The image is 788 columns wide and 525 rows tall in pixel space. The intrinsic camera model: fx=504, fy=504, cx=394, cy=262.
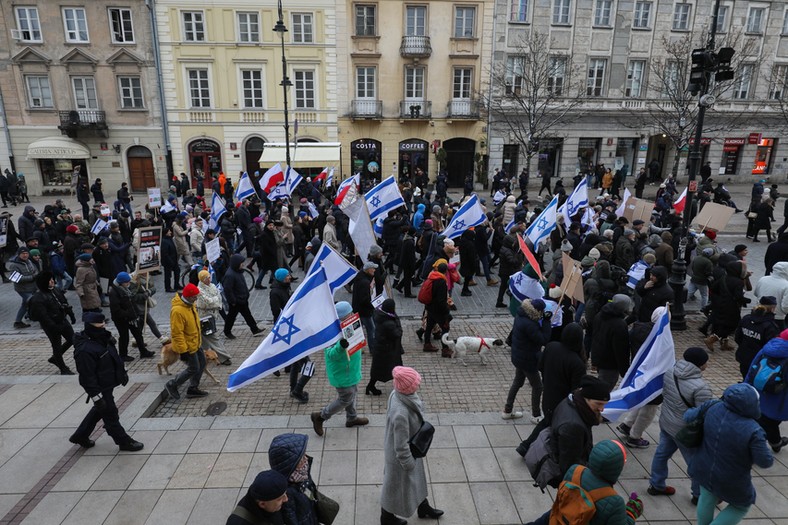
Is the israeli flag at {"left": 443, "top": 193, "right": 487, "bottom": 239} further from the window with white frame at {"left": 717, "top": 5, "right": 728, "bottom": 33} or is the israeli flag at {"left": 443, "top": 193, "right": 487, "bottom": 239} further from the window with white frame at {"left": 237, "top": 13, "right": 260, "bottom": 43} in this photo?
the window with white frame at {"left": 717, "top": 5, "right": 728, "bottom": 33}

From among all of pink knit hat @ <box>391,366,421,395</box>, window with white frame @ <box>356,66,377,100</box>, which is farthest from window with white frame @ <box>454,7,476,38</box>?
pink knit hat @ <box>391,366,421,395</box>

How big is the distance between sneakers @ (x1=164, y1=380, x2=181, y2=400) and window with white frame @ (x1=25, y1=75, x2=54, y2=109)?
94.9 ft

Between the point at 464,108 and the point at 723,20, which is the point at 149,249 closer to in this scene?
the point at 464,108

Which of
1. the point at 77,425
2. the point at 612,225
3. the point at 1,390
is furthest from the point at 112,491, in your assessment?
the point at 612,225

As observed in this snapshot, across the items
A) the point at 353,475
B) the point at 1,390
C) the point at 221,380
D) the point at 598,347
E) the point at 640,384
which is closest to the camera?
the point at 640,384

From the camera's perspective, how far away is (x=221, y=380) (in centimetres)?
808

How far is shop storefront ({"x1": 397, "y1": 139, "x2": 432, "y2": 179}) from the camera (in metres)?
31.4

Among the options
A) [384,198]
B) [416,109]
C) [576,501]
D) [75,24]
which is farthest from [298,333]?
[75,24]

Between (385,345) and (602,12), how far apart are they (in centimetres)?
3079

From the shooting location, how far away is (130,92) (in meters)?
29.2

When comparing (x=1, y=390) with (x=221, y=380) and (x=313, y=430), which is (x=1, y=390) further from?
(x=313, y=430)

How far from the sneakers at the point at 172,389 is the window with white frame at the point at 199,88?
85.6ft

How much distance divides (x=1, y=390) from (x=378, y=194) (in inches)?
319

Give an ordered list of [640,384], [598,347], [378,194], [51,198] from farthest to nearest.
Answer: [51,198] → [378,194] → [598,347] → [640,384]
